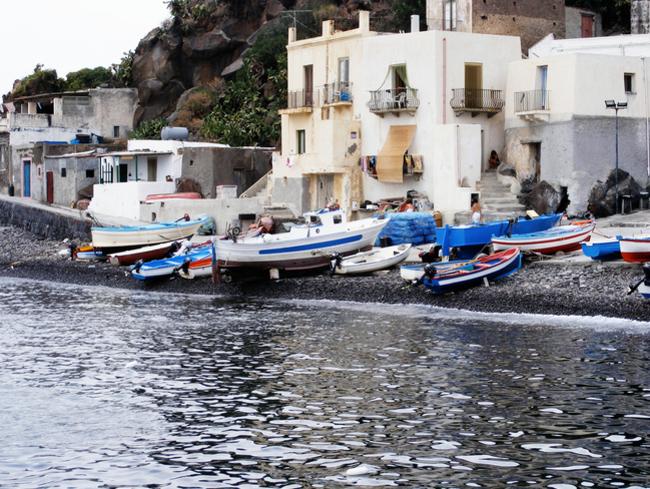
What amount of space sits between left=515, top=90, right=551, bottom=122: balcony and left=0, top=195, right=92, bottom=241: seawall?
22219 millimetres

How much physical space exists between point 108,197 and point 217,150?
573cm

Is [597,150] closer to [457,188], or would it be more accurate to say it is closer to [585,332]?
[457,188]

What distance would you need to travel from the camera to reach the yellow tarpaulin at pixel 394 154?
50000 millimetres

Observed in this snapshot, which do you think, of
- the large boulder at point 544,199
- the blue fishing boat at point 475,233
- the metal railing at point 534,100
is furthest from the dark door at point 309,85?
the blue fishing boat at point 475,233

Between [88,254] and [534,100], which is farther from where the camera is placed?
[88,254]

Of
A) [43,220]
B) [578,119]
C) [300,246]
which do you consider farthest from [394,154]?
[43,220]

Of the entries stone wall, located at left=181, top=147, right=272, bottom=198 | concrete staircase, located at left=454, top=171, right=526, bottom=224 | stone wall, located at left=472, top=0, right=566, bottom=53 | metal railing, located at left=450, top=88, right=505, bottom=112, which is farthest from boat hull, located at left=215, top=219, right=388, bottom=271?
stone wall, located at left=181, top=147, right=272, bottom=198

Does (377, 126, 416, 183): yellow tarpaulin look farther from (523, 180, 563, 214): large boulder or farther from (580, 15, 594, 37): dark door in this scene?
(580, 15, 594, 37): dark door

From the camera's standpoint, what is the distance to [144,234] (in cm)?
5238

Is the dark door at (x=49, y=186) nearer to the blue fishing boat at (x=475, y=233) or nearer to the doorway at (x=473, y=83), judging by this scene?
the doorway at (x=473, y=83)

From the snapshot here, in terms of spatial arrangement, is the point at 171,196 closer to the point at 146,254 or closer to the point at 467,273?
the point at 146,254

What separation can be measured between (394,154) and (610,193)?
892cm

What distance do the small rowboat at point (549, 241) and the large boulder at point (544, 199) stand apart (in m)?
6.08

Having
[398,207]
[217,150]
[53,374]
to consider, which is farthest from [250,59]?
[53,374]
